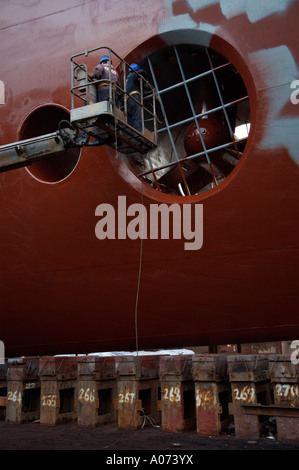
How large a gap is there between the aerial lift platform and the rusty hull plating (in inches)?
20.2

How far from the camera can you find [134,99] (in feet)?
17.5

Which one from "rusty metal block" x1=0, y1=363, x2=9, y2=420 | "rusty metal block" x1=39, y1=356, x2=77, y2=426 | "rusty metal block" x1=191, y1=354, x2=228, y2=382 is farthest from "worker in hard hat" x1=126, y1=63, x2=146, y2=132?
"rusty metal block" x1=0, y1=363, x2=9, y2=420

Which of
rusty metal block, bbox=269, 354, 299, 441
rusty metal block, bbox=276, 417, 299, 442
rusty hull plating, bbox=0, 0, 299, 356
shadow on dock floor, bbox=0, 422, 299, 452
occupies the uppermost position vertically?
rusty hull plating, bbox=0, 0, 299, 356

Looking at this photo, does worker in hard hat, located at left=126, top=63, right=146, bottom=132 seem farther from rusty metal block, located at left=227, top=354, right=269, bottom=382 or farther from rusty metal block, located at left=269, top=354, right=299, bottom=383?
rusty metal block, located at left=269, top=354, right=299, bottom=383

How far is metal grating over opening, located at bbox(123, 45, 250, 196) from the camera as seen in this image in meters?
5.95

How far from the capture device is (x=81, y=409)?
6422 mm

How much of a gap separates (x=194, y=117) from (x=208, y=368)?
3.35 m

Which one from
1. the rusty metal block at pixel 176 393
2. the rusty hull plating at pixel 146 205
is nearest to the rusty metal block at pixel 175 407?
the rusty metal block at pixel 176 393

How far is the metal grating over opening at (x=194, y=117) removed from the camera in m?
5.95

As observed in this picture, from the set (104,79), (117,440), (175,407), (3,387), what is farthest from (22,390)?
(104,79)

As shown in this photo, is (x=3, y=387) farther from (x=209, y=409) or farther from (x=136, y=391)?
(x=209, y=409)

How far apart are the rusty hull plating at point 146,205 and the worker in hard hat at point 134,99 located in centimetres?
45
